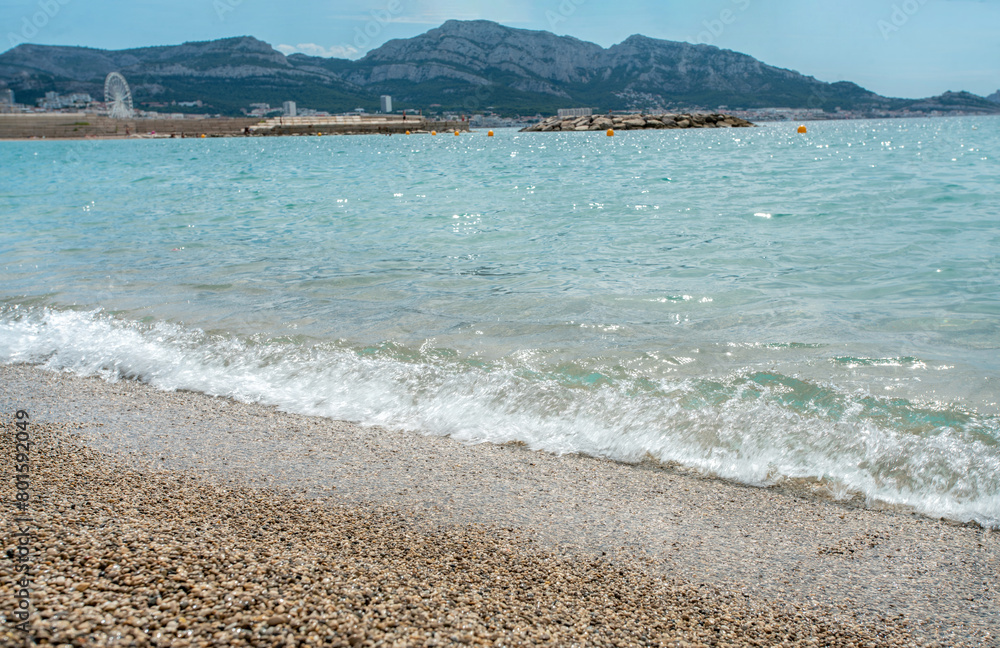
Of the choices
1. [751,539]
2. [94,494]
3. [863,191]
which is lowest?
[751,539]

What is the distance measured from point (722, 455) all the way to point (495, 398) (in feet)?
5.30

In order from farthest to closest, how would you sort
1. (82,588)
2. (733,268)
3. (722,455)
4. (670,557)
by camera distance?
(733,268) → (722,455) → (670,557) → (82,588)

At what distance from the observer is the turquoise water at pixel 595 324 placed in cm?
402

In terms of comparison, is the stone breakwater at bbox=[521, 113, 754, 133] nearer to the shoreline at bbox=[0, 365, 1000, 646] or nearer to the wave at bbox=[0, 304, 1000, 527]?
the wave at bbox=[0, 304, 1000, 527]

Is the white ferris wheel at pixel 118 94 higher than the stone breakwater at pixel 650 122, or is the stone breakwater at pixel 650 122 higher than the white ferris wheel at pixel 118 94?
the white ferris wheel at pixel 118 94

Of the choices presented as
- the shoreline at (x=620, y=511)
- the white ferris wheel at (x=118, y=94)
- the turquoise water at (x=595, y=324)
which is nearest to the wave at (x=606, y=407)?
the turquoise water at (x=595, y=324)

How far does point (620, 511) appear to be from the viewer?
313cm

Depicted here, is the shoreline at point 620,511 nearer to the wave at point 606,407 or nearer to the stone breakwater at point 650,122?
the wave at point 606,407

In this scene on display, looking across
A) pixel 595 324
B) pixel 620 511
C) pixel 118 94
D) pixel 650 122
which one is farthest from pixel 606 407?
pixel 118 94

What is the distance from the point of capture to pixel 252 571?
2.19m

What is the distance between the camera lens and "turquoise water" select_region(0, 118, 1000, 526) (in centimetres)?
402

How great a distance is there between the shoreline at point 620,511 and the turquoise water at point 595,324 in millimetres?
301

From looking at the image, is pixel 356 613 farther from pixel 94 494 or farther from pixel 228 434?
pixel 228 434

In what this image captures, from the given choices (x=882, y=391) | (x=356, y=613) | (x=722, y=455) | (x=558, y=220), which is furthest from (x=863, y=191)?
(x=356, y=613)
